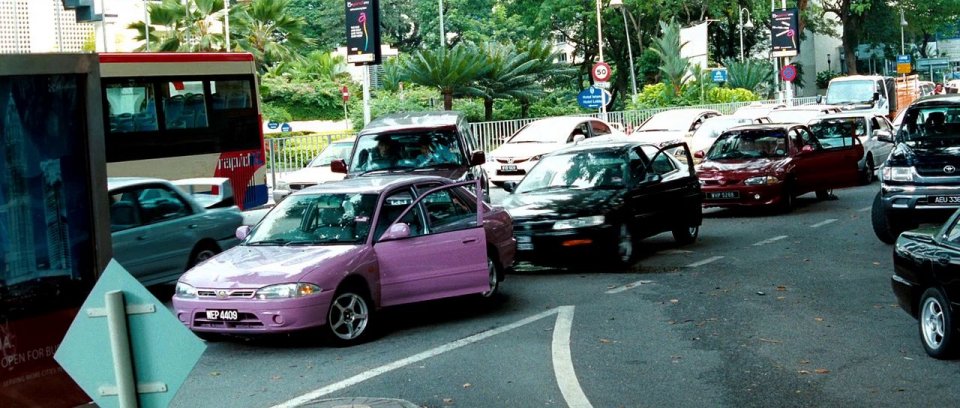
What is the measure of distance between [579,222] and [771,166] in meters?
7.69

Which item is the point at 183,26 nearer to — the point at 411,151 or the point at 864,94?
the point at 864,94

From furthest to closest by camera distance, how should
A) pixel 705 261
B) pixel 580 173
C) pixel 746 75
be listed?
pixel 746 75, pixel 580 173, pixel 705 261

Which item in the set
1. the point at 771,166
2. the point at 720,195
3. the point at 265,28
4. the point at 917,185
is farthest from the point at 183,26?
the point at 917,185

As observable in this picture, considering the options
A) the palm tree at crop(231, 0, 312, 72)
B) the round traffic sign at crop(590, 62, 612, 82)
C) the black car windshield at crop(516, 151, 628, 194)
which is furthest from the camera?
the palm tree at crop(231, 0, 312, 72)

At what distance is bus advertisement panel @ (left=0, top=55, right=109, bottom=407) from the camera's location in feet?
18.5

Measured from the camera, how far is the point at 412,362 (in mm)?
10148

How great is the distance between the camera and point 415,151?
19812 millimetres

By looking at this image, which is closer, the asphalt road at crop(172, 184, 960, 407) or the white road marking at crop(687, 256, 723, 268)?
the asphalt road at crop(172, 184, 960, 407)

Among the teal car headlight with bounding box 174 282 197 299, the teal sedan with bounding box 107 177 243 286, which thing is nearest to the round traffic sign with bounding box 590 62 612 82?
the teal sedan with bounding box 107 177 243 286

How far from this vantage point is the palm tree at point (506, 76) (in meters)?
40.2

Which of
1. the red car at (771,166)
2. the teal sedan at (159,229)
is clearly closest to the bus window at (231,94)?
the teal sedan at (159,229)

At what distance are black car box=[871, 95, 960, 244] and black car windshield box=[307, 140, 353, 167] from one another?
43.1 ft

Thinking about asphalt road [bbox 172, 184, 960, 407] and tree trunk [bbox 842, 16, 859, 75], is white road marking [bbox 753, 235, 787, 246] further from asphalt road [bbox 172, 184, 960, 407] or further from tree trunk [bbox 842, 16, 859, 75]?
tree trunk [bbox 842, 16, 859, 75]

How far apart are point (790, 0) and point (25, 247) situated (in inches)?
2736
